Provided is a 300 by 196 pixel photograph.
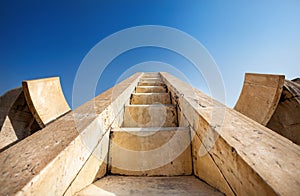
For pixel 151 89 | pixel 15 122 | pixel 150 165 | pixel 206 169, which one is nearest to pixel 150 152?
pixel 150 165

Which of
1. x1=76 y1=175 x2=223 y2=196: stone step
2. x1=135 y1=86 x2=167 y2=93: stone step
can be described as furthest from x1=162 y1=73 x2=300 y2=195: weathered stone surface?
x1=135 y1=86 x2=167 y2=93: stone step

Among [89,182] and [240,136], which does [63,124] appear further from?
[240,136]

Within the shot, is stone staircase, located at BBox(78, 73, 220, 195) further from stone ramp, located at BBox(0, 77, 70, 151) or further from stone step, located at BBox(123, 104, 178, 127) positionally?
stone ramp, located at BBox(0, 77, 70, 151)

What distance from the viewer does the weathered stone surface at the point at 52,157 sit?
27.7 inches

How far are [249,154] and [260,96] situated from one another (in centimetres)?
172

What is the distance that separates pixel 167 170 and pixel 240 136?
0.71 meters

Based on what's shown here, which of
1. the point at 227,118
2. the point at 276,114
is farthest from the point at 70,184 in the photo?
the point at 276,114

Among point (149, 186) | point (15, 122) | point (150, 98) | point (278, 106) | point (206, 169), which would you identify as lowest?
point (149, 186)

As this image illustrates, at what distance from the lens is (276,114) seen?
2.13 meters

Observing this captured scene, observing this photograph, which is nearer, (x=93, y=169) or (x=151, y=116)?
(x=93, y=169)

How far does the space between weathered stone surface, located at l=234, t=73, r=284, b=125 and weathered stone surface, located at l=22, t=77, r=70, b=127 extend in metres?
2.93

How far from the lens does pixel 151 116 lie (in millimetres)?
2336

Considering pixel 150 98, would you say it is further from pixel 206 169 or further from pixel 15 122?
pixel 15 122

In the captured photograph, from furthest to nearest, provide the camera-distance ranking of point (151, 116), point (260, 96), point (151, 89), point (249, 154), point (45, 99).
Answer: point (151, 89) → point (45, 99) → point (151, 116) → point (260, 96) → point (249, 154)
